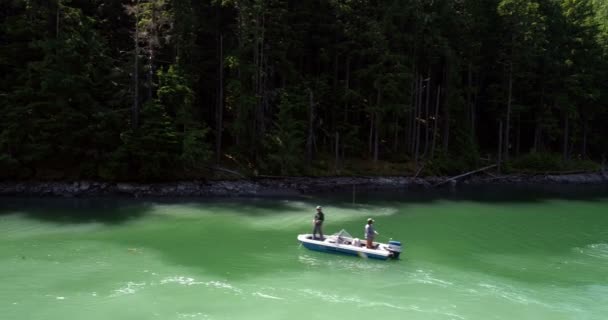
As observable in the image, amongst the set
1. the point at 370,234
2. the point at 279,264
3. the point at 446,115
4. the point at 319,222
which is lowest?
the point at 279,264

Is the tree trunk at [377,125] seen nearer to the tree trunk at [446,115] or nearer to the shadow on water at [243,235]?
the shadow on water at [243,235]

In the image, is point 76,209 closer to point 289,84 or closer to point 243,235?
point 243,235

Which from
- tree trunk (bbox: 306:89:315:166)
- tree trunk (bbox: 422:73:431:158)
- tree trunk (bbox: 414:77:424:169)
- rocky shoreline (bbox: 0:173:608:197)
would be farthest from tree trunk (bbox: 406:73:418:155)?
tree trunk (bbox: 306:89:315:166)

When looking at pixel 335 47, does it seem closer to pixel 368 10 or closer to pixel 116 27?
pixel 368 10

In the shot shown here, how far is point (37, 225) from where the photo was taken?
2238 cm

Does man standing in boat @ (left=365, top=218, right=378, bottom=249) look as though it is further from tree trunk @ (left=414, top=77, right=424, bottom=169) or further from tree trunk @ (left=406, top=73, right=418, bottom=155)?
tree trunk @ (left=406, top=73, right=418, bottom=155)

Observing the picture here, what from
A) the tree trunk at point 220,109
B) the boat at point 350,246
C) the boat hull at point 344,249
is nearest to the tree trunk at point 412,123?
the tree trunk at point 220,109

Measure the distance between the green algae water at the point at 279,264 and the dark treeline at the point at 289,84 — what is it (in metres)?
4.54

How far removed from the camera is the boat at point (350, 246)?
18.8 metres

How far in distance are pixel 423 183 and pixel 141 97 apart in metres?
20.5

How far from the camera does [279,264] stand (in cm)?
1811

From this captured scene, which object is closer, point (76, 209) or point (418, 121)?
point (76, 209)

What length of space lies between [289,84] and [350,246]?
22901 mm

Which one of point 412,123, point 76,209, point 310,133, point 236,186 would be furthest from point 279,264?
point 412,123
